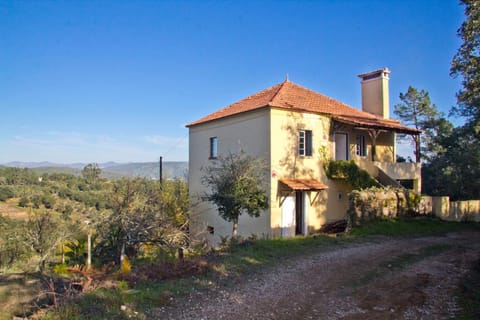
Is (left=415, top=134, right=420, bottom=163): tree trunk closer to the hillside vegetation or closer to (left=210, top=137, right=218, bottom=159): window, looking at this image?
(left=210, top=137, right=218, bottom=159): window

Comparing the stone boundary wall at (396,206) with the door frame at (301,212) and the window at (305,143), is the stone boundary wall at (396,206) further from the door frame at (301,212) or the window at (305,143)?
the window at (305,143)

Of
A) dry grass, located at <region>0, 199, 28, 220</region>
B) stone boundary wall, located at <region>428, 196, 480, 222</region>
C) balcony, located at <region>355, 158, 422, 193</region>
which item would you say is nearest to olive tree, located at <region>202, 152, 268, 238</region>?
balcony, located at <region>355, 158, 422, 193</region>

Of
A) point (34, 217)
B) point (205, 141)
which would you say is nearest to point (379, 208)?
point (205, 141)

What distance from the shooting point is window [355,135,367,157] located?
21016mm

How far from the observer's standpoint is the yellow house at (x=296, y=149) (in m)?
17.6

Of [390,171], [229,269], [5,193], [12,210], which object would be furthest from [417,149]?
[5,193]

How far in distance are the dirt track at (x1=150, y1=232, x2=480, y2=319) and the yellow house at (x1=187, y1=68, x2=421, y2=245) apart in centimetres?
686

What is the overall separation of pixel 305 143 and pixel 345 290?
12.0 meters

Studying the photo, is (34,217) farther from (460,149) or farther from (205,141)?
(460,149)

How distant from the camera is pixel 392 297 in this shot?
7035 mm

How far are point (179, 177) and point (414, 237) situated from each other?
47.9ft

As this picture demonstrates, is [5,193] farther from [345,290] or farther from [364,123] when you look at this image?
[345,290]

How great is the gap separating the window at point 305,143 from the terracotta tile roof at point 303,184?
1.50 meters

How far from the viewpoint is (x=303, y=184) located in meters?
17.5
